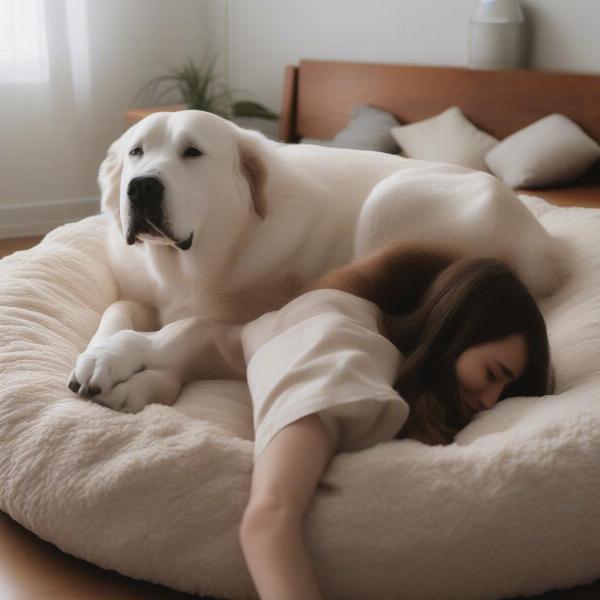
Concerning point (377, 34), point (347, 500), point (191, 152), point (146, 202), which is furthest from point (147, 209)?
point (377, 34)

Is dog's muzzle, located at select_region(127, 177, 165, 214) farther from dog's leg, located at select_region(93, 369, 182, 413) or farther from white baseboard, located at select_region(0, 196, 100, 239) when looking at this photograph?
white baseboard, located at select_region(0, 196, 100, 239)

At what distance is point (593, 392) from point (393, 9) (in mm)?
3123

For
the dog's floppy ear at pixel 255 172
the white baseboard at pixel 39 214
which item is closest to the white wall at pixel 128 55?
the white baseboard at pixel 39 214

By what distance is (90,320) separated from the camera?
1820mm

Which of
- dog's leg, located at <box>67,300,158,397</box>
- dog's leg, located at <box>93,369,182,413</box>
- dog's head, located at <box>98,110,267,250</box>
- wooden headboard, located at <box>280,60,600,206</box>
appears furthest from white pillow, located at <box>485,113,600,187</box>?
dog's leg, located at <box>93,369,182,413</box>

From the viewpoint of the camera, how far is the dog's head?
1.61 meters

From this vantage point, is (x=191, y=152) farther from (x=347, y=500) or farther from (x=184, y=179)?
(x=347, y=500)

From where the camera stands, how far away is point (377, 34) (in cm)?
412

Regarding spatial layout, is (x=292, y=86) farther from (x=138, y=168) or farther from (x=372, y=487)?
(x=372, y=487)

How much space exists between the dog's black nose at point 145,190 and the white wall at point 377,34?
2205 mm

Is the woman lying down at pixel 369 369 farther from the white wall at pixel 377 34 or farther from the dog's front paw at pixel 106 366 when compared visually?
the white wall at pixel 377 34

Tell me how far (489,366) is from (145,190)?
730 millimetres

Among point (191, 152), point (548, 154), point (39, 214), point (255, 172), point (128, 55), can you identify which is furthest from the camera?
point (128, 55)

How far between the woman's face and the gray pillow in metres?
2.49
